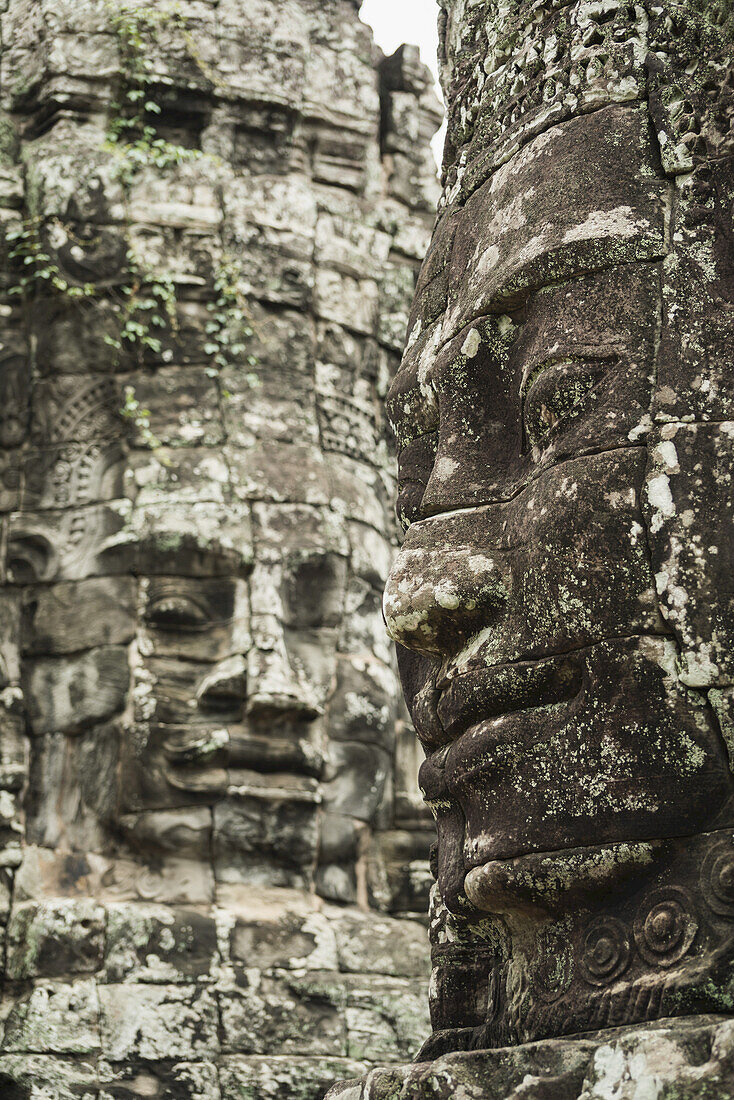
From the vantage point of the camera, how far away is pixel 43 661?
740 centimetres

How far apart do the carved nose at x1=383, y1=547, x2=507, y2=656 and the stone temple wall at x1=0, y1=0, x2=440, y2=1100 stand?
4241 mm

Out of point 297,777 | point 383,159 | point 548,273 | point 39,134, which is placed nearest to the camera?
point 548,273

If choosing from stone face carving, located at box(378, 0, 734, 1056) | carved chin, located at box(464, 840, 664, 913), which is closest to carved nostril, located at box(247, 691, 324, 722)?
stone face carving, located at box(378, 0, 734, 1056)

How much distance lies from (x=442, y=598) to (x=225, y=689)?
439 cm

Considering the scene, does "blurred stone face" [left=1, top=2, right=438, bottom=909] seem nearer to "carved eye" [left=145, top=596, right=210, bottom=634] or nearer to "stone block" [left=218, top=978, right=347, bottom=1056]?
"carved eye" [left=145, top=596, right=210, bottom=634]

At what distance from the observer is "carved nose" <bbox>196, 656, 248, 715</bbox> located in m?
6.98

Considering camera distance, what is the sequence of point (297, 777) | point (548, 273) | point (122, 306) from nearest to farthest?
1. point (548, 273)
2. point (297, 777)
3. point (122, 306)

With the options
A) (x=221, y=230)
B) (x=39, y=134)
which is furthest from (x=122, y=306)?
(x=39, y=134)

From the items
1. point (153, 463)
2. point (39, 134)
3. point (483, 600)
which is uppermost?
point (39, 134)

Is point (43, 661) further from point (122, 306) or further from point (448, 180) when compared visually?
point (448, 180)

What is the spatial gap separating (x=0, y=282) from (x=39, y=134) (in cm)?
94

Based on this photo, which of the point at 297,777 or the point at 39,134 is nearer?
the point at 297,777

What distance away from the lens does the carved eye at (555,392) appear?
8.73 feet

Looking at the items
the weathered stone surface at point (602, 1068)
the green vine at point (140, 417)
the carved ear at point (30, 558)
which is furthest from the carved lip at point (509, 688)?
the carved ear at point (30, 558)
